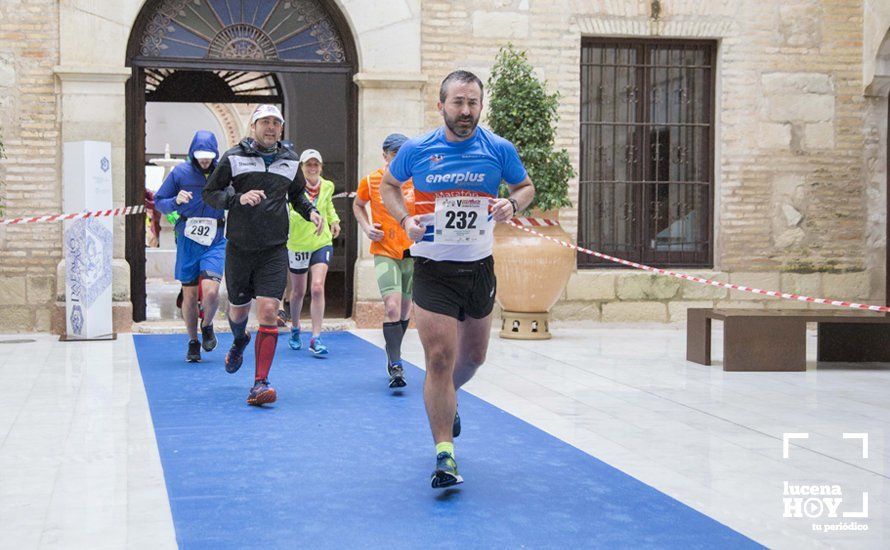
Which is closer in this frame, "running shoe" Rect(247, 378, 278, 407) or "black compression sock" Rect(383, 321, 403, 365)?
"running shoe" Rect(247, 378, 278, 407)

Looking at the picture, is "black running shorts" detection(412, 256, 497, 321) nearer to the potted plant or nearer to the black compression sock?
the black compression sock

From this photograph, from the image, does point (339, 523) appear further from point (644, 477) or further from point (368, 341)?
point (368, 341)

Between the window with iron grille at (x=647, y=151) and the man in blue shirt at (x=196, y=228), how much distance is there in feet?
16.5

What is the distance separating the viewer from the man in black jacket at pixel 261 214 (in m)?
7.02

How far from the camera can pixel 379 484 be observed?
4.90 metres

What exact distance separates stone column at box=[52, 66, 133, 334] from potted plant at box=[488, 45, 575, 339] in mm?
3749

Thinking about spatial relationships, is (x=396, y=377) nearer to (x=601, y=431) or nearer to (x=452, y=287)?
(x=601, y=431)

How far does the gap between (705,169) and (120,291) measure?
21.7ft

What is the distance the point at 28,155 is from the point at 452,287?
7886mm

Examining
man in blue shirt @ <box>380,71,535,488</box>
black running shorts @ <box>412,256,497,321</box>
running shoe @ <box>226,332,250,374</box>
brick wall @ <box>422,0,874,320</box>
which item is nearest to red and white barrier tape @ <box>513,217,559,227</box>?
brick wall @ <box>422,0,874,320</box>

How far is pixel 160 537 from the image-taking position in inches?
160

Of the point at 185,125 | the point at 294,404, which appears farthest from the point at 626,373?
the point at 185,125

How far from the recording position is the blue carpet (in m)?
4.09

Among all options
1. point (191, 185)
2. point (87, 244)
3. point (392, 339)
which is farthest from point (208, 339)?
point (392, 339)
